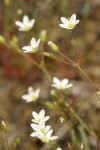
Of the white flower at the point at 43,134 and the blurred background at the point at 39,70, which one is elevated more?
the blurred background at the point at 39,70

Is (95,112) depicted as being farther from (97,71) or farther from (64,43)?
(64,43)

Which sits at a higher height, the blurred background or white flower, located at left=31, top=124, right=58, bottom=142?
the blurred background

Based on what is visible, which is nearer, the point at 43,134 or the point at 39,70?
the point at 43,134

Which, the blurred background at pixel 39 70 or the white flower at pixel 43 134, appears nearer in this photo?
the white flower at pixel 43 134

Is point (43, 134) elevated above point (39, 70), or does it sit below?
below

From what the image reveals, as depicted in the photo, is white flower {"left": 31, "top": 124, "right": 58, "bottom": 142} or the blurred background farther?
the blurred background

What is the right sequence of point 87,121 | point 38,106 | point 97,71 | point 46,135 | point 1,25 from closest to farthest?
1. point 46,135
2. point 87,121
3. point 38,106
4. point 97,71
5. point 1,25

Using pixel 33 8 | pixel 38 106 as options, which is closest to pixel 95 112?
pixel 38 106

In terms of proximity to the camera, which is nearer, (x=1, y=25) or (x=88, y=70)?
(x=88, y=70)
